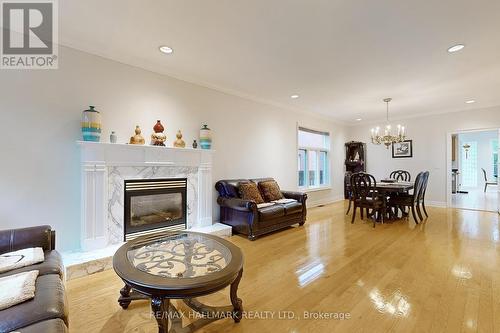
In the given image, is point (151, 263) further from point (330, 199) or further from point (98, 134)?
point (330, 199)

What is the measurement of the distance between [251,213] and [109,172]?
6.78 ft

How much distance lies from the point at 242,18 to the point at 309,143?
4.74 m

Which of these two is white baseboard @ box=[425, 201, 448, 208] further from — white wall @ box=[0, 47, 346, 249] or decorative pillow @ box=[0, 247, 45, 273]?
decorative pillow @ box=[0, 247, 45, 273]

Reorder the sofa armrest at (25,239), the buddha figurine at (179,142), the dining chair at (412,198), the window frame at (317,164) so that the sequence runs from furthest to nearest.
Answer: the window frame at (317,164)
the dining chair at (412,198)
the buddha figurine at (179,142)
the sofa armrest at (25,239)

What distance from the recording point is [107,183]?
2.98m

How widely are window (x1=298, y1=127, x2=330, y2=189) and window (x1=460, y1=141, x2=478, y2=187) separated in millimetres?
7695

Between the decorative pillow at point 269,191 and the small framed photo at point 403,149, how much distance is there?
4588 millimetres

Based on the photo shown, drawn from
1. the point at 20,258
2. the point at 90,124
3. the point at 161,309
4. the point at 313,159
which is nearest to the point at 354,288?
the point at 161,309

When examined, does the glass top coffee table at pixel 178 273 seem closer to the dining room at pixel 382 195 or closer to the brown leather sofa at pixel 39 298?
the brown leather sofa at pixel 39 298

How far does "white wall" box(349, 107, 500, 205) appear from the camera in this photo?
5801 millimetres

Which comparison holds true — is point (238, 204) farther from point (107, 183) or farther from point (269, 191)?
point (107, 183)

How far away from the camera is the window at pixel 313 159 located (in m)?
6.46

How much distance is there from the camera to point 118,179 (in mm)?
3098

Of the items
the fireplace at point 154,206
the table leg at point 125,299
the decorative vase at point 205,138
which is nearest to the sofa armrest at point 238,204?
the fireplace at point 154,206
